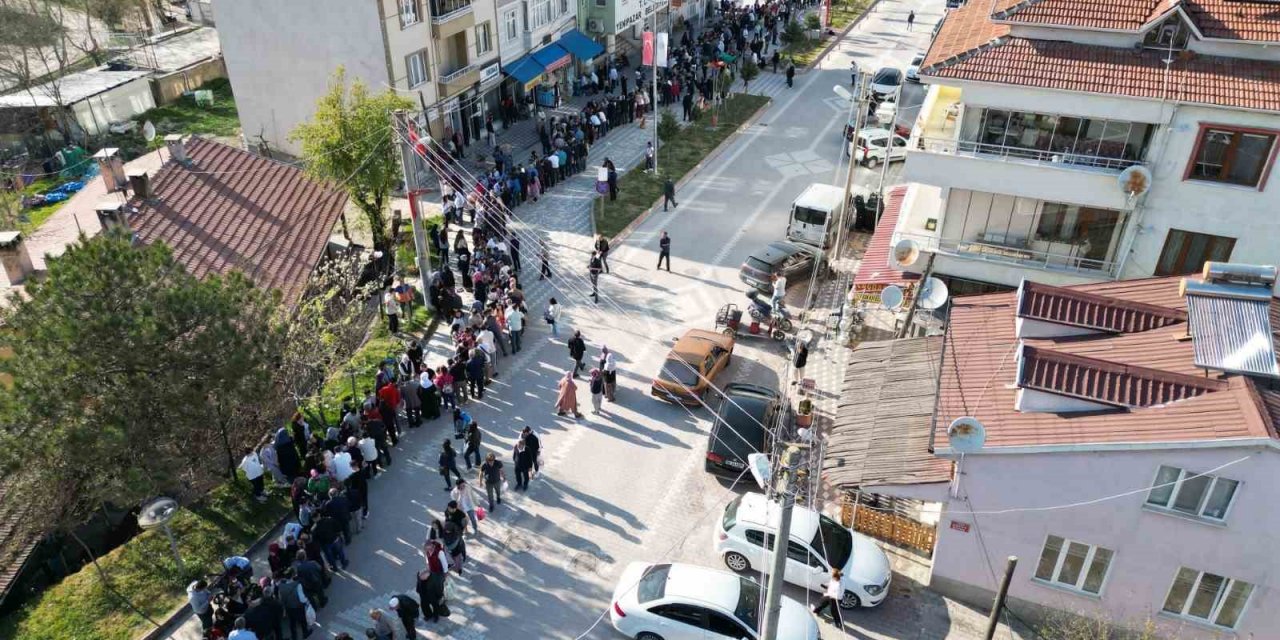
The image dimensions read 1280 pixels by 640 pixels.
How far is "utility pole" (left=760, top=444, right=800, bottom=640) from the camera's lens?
1034cm

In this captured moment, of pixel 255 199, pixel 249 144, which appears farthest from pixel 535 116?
pixel 255 199

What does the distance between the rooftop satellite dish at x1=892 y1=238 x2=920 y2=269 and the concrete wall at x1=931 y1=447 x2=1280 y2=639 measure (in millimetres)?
7700

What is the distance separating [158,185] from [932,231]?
21.9 meters

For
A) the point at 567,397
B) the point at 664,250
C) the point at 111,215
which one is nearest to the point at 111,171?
the point at 111,215

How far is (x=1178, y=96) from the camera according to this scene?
Result: 1909 cm

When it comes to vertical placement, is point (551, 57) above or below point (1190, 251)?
below

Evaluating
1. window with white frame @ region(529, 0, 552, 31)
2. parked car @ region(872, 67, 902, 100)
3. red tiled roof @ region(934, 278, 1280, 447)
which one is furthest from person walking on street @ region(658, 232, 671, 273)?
parked car @ region(872, 67, 902, 100)

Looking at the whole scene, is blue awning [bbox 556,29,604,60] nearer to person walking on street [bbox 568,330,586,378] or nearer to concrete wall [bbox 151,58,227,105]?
concrete wall [bbox 151,58,227,105]

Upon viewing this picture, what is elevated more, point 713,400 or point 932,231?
point 932,231

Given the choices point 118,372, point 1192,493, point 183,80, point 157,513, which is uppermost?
point 118,372

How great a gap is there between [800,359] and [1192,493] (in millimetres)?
10565

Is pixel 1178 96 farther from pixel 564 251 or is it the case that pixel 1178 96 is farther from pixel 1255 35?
pixel 564 251

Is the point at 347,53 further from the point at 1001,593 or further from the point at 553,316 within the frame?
the point at 1001,593

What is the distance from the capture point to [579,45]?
44.2m
